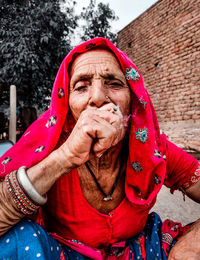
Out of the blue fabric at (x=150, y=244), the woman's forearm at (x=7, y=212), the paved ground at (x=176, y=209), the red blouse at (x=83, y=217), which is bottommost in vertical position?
the paved ground at (x=176, y=209)

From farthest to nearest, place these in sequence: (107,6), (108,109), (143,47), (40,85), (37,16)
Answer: (107,6), (143,47), (40,85), (37,16), (108,109)

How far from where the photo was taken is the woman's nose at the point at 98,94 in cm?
113

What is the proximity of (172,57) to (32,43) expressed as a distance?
6.00 meters

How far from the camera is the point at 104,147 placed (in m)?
0.95

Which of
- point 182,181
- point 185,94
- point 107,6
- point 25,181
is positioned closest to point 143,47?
point 185,94

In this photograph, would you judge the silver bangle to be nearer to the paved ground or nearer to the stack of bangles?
the stack of bangles

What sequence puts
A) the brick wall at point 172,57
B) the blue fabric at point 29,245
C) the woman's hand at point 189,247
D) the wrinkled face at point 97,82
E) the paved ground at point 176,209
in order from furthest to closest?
the brick wall at point 172,57
the paved ground at point 176,209
the wrinkled face at point 97,82
the woman's hand at point 189,247
the blue fabric at point 29,245

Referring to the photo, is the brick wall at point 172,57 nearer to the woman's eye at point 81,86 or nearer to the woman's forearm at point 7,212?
the woman's eye at point 81,86


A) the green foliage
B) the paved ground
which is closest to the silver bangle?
the paved ground

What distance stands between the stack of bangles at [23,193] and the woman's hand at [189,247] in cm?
93

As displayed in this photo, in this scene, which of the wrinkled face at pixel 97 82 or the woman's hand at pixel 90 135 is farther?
the wrinkled face at pixel 97 82

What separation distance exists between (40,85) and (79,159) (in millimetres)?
8416

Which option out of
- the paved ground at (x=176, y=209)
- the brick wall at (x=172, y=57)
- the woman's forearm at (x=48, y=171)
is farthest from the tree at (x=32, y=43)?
the woman's forearm at (x=48, y=171)

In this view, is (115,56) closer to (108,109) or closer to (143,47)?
(108,109)
